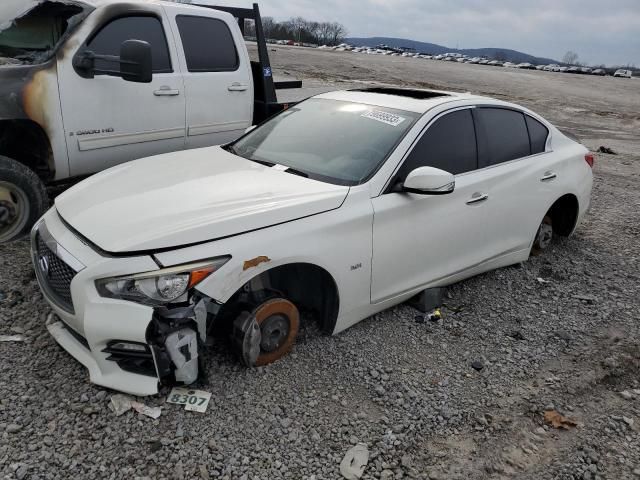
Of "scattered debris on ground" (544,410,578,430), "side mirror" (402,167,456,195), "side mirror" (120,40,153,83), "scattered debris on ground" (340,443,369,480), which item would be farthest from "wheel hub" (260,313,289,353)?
"side mirror" (120,40,153,83)

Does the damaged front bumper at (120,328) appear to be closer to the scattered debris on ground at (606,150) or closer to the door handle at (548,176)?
the door handle at (548,176)

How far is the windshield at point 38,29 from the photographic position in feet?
15.5

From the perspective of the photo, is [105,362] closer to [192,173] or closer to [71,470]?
[71,470]

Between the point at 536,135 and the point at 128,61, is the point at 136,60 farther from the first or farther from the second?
the point at 536,135

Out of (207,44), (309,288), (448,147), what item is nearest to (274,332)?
(309,288)

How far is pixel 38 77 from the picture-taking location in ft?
14.3

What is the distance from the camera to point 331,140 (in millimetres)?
3861

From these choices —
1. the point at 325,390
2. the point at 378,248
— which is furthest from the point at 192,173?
the point at 325,390

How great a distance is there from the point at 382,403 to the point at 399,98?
232 cm

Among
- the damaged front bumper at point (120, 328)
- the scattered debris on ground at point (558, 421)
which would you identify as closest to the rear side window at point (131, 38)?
the damaged front bumper at point (120, 328)

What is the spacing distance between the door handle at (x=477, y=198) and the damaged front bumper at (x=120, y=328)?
2.20 metres

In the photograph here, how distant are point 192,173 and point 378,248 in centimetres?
131

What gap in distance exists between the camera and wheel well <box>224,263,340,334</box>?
3.29 m

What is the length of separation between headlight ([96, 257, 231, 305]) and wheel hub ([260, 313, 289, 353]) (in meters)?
0.61
